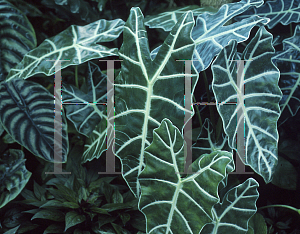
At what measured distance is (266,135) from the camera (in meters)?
0.91

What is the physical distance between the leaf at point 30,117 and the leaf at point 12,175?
0.13 m

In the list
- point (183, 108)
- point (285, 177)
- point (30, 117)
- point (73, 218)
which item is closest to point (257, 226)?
point (285, 177)

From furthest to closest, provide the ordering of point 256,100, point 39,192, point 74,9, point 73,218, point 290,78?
point 74,9
point 39,192
point 290,78
point 73,218
point 256,100

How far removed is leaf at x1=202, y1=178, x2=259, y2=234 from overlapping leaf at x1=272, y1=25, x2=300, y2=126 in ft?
1.52

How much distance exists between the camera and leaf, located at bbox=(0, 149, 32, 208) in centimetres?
120

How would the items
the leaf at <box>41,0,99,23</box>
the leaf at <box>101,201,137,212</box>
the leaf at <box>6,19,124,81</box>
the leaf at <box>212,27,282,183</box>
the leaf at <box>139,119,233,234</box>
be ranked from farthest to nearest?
the leaf at <box>41,0,99,23</box> → the leaf at <box>101,201,137,212</box> → the leaf at <box>6,19,124,81</box> → the leaf at <box>212,27,282,183</box> → the leaf at <box>139,119,233,234</box>

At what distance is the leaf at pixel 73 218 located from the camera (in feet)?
3.39

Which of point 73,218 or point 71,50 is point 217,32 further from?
point 73,218

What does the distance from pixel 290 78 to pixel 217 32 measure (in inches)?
17.4

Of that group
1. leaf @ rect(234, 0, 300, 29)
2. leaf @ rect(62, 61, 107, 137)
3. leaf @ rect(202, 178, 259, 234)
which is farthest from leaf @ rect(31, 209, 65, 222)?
leaf @ rect(234, 0, 300, 29)

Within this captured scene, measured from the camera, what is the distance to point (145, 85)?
84cm

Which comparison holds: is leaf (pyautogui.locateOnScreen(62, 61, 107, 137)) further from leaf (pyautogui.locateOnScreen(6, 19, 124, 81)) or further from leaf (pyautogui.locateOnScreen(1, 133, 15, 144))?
leaf (pyautogui.locateOnScreen(1, 133, 15, 144))

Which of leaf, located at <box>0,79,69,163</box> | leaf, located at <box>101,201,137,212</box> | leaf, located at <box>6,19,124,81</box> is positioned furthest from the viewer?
leaf, located at <box>0,79,69,163</box>

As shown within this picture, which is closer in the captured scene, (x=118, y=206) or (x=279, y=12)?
(x=118, y=206)
